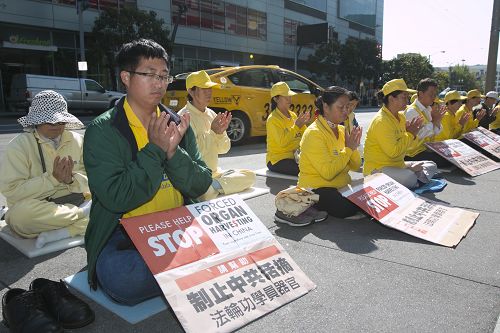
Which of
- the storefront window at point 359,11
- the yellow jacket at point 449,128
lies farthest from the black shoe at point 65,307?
the storefront window at point 359,11

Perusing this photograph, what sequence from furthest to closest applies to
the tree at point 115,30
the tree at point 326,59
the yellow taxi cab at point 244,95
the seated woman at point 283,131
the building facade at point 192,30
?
the tree at point 326,59
the building facade at point 192,30
the tree at point 115,30
the yellow taxi cab at point 244,95
the seated woman at point 283,131

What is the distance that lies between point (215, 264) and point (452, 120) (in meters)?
6.62

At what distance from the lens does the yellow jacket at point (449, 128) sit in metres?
7.32

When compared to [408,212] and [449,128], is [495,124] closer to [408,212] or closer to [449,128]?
[449,128]

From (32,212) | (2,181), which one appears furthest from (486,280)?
(2,181)

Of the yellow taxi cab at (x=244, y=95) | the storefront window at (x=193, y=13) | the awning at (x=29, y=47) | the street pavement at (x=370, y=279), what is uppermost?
the storefront window at (x=193, y=13)

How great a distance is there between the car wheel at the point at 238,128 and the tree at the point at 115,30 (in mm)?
15015

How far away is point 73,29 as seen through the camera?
2398cm

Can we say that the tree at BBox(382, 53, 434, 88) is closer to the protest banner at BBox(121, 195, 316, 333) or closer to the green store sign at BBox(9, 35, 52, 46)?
the green store sign at BBox(9, 35, 52, 46)

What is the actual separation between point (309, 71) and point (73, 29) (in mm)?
Result: 24449

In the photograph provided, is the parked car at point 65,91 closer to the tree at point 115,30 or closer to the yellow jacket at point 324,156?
the tree at point 115,30

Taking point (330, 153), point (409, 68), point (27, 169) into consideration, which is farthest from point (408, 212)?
point (409, 68)

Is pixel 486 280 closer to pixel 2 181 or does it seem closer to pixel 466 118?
pixel 2 181

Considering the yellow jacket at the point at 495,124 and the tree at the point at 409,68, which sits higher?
the tree at the point at 409,68
